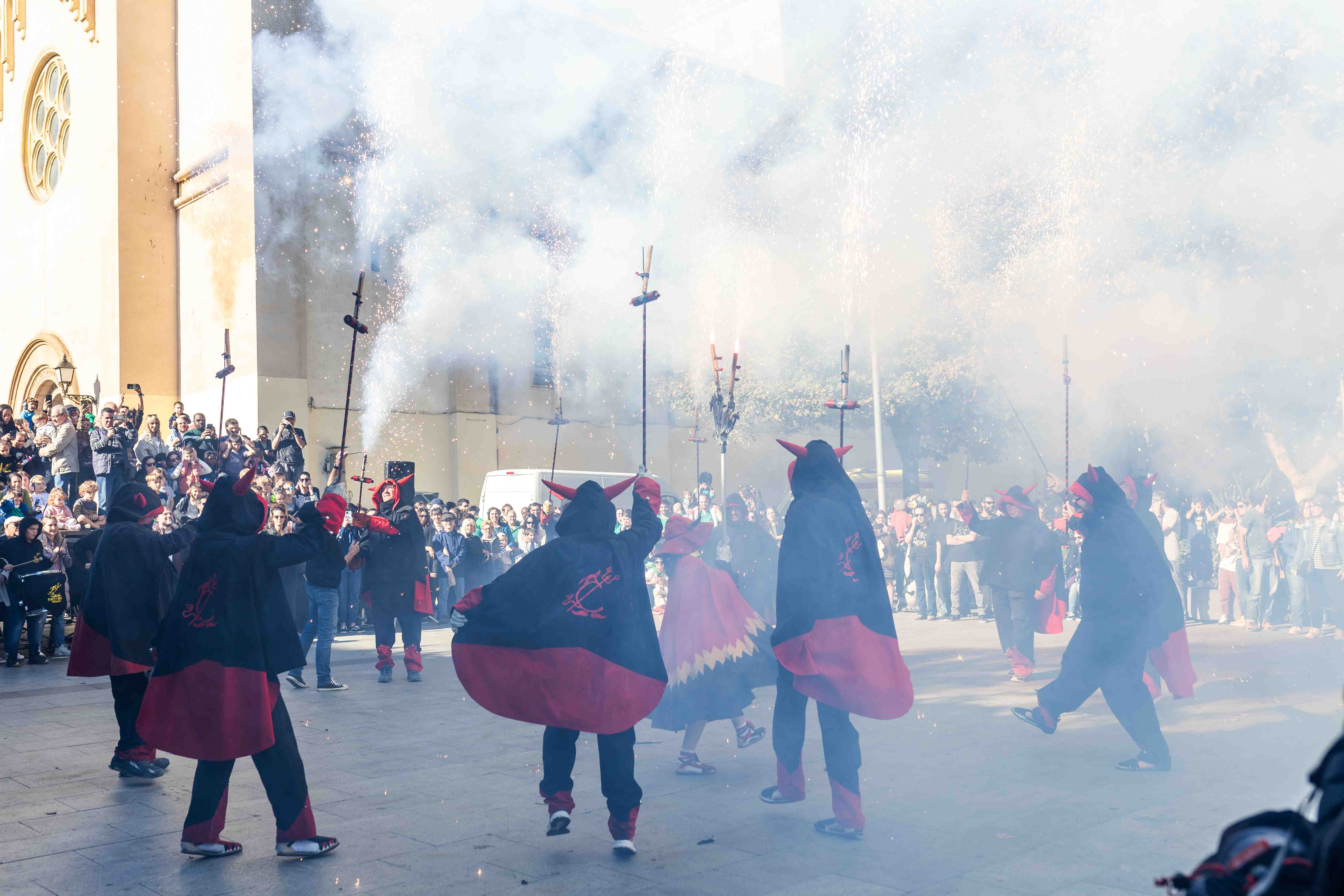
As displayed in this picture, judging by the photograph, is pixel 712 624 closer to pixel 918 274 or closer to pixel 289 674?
pixel 289 674

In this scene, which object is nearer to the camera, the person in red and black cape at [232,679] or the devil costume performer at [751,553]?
the person in red and black cape at [232,679]

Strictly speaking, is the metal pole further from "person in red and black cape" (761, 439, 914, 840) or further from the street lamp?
the street lamp

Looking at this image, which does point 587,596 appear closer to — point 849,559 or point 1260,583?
point 849,559

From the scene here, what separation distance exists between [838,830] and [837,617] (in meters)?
0.87

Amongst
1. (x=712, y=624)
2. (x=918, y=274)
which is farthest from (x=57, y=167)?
(x=712, y=624)

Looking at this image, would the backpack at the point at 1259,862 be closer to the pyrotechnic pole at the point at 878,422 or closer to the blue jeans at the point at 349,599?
the blue jeans at the point at 349,599

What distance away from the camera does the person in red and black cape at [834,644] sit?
4379mm

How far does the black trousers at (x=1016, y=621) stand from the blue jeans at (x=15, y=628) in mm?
8629

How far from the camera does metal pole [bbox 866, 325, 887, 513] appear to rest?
19453 mm

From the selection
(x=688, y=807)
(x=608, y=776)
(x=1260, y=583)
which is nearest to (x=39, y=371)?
(x=688, y=807)

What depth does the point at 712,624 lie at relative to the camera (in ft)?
18.3

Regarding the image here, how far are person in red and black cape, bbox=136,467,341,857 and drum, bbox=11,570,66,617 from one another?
6.37m

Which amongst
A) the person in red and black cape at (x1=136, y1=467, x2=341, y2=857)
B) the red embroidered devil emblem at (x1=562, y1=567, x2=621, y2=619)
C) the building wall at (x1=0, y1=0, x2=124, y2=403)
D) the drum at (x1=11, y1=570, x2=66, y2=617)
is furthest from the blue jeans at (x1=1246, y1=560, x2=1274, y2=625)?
the building wall at (x1=0, y1=0, x2=124, y2=403)

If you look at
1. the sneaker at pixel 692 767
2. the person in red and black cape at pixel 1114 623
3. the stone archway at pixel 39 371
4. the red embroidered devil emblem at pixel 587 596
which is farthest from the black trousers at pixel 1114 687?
the stone archway at pixel 39 371
